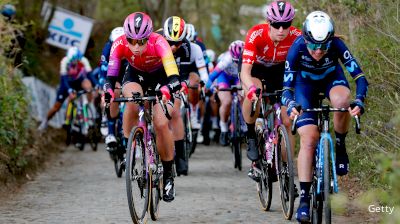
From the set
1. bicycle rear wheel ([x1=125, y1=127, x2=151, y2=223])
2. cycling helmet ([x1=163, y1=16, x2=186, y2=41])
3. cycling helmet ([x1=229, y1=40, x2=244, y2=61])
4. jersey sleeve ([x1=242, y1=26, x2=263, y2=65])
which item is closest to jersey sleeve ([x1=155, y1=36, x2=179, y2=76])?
bicycle rear wheel ([x1=125, y1=127, x2=151, y2=223])

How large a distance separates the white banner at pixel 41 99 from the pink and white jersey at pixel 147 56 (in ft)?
30.6

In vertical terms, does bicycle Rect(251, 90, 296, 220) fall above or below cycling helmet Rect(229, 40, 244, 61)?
below

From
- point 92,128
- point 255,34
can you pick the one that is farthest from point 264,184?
point 92,128

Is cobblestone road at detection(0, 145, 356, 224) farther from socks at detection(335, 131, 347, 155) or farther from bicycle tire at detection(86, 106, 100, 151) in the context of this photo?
bicycle tire at detection(86, 106, 100, 151)

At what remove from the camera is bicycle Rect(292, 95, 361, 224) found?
800 centimetres

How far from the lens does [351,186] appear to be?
1153 cm

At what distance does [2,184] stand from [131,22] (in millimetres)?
3984

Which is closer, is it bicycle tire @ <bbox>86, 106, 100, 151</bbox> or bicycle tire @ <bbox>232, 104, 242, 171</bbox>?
bicycle tire @ <bbox>232, 104, 242, 171</bbox>

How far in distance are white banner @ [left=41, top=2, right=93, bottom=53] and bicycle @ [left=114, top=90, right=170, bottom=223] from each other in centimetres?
1602

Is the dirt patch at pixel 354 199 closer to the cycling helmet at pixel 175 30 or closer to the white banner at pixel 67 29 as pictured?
the cycling helmet at pixel 175 30

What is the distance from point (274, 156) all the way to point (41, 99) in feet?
42.2

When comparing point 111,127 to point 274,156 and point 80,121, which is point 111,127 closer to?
point 274,156

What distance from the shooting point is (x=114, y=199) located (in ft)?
38.6

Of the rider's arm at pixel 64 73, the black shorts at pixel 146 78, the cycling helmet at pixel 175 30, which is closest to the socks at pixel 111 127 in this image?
the cycling helmet at pixel 175 30
